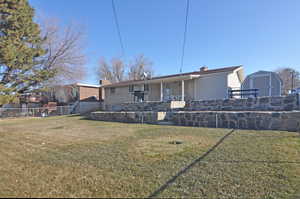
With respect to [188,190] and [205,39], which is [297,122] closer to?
[188,190]

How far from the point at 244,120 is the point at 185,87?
8606 mm

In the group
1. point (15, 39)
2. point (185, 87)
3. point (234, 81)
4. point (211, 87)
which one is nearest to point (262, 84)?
point (234, 81)

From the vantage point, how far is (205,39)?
1211 cm

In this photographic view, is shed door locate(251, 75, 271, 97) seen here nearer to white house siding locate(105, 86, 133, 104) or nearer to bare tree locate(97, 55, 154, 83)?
white house siding locate(105, 86, 133, 104)

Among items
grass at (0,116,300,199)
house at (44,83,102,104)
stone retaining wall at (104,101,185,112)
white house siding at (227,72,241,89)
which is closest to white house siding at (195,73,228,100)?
white house siding at (227,72,241,89)

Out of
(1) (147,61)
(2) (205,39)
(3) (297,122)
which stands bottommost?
(3) (297,122)

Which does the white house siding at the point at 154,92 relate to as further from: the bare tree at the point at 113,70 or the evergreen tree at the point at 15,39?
the bare tree at the point at 113,70

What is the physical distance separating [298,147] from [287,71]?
115ft

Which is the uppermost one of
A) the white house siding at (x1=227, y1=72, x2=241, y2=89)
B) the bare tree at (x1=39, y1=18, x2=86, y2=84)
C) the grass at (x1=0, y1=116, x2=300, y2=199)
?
the bare tree at (x1=39, y1=18, x2=86, y2=84)

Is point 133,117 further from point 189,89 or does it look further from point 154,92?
point 154,92

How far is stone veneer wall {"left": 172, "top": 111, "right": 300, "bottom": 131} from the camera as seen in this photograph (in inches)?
211

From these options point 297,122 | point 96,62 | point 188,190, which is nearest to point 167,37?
point 297,122

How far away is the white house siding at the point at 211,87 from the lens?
12484 mm

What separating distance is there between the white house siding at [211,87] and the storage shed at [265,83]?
261 cm
